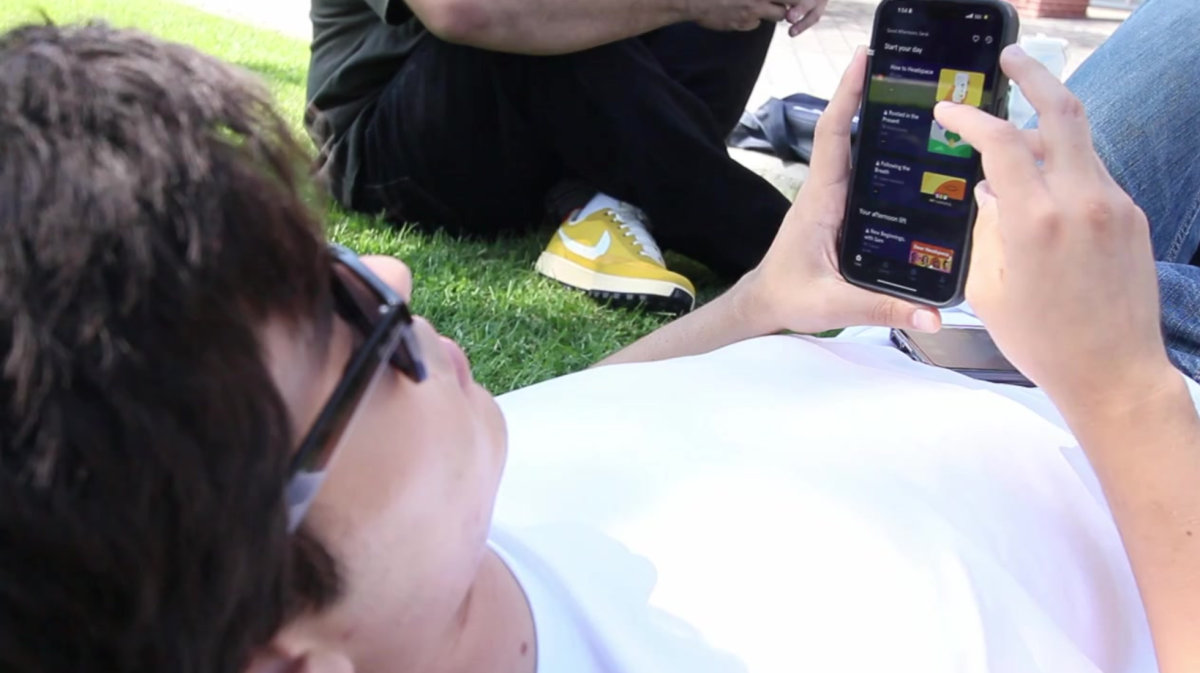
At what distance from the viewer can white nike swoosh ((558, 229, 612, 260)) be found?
2.33m

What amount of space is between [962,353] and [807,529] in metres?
0.52

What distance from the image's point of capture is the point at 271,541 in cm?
60

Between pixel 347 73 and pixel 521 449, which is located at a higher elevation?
pixel 521 449

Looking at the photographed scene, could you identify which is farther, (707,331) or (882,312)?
(707,331)

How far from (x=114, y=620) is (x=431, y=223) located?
212 centimetres

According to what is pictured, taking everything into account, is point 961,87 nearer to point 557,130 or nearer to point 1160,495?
point 1160,495

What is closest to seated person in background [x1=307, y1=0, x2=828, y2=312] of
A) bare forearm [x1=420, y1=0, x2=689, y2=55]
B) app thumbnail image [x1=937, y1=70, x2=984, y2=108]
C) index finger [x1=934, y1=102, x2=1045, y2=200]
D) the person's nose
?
bare forearm [x1=420, y1=0, x2=689, y2=55]

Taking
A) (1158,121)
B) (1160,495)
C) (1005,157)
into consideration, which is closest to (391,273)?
(1005,157)

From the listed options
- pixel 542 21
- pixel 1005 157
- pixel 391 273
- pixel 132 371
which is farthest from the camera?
pixel 542 21

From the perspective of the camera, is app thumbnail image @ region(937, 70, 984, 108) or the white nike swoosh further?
the white nike swoosh

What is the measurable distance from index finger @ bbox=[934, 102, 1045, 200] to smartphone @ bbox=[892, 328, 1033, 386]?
392 millimetres

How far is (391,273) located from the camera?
0.83 m

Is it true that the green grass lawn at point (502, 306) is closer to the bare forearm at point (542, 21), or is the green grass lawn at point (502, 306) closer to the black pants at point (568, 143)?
the black pants at point (568, 143)

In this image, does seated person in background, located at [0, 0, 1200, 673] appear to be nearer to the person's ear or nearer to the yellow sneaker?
the person's ear
